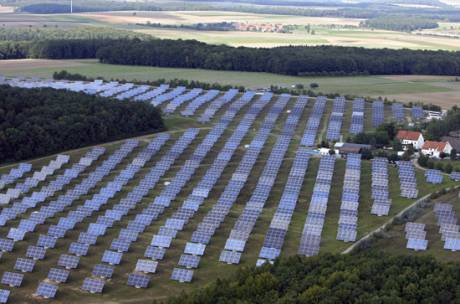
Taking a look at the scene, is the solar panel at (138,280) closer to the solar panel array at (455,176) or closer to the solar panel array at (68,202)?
the solar panel array at (68,202)

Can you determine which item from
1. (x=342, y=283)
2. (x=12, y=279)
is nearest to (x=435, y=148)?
(x=342, y=283)

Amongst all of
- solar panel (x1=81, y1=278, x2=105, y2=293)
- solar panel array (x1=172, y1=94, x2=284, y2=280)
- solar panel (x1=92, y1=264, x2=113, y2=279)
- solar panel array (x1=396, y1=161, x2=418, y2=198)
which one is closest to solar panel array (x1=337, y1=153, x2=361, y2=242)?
solar panel array (x1=396, y1=161, x2=418, y2=198)

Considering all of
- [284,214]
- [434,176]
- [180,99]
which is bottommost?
[180,99]

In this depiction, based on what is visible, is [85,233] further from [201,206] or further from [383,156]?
[383,156]

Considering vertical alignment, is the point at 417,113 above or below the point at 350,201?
above

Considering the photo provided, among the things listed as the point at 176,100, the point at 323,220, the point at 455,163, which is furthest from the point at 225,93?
the point at 323,220

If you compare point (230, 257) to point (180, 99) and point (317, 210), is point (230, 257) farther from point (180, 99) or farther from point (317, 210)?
point (180, 99)

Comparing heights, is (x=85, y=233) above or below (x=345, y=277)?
below
